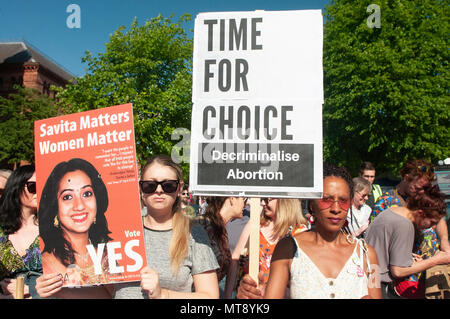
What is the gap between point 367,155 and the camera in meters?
20.2

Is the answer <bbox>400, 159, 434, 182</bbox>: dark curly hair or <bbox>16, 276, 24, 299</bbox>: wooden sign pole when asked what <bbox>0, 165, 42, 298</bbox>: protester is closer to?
<bbox>16, 276, 24, 299</bbox>: wooden sign pole

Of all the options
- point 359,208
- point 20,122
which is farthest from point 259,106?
point 20,122

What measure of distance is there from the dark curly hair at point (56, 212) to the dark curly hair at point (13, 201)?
69 cm

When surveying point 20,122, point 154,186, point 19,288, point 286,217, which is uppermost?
point 20,122

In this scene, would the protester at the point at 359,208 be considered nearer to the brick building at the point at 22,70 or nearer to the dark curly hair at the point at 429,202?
the dark curly hair at the point at 429,202

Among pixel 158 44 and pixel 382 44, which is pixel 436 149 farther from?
pixel 158 44

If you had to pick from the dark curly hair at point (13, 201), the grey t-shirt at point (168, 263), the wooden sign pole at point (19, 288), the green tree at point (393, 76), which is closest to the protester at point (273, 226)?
the grey t-shirt at point (168, 263)

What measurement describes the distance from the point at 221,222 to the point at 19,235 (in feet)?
5.21

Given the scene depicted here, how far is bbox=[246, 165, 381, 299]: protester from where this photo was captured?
2.33 meters

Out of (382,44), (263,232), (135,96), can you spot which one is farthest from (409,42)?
(263,232)

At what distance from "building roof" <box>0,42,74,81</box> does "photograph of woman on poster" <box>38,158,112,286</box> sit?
48727 millimetres

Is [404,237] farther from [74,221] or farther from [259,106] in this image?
[74,221]

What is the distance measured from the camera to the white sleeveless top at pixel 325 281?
91.2 inches

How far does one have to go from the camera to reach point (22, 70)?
151 ft
